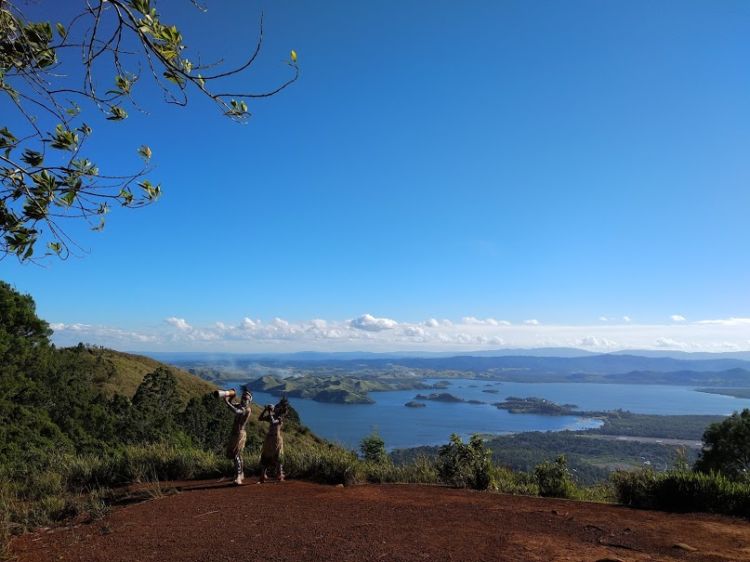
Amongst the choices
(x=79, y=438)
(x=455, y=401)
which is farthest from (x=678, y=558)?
(x=455, y=401)

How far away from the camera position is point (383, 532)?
18.6ft

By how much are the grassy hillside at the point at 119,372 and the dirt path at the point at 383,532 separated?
120ft

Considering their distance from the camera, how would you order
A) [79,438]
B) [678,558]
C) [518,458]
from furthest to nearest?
[518,458] → [79,438] → [678,558]

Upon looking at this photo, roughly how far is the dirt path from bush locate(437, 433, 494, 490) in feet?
3.26

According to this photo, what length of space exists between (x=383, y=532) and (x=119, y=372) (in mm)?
51106

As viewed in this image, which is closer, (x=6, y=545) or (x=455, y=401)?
(x=6, y=545)

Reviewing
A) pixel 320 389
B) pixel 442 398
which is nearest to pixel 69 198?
pixel 320 389

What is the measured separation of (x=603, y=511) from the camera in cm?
685

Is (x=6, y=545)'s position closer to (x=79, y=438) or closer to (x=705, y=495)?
(x=705, y=495)

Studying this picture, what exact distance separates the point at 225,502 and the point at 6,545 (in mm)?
2625

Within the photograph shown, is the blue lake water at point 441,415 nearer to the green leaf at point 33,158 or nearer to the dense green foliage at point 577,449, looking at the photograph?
the dense green foliage at point 577,449

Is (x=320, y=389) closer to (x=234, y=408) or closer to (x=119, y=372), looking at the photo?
(x=119, y=372)

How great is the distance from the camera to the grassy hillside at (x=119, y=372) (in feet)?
144

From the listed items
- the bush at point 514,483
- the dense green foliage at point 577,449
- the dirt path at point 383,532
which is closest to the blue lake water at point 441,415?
the dense green foliage at point 577,449
